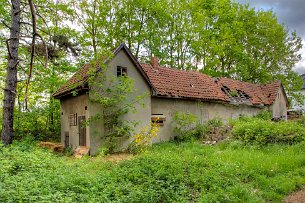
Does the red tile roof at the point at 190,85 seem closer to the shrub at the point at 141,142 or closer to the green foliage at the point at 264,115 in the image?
the green foliage at the point at 264,115

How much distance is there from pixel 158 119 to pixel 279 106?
1634cm

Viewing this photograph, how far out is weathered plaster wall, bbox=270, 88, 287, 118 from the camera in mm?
26383

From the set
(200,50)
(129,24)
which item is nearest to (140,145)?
(129,24)

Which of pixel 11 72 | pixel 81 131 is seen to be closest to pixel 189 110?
pixel 81 131

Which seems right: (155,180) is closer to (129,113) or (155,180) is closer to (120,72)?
(129,113)

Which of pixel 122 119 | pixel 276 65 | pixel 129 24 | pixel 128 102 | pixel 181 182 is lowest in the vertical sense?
pixel 181 182

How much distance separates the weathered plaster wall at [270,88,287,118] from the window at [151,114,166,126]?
1372cm

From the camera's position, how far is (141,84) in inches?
629

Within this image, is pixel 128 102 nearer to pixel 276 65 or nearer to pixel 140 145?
pixel 140 145

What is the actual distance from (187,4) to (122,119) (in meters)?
19.4

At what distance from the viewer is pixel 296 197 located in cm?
698

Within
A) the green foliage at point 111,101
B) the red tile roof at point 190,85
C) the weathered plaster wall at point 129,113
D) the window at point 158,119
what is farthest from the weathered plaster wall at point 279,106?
the green foliage at point 111,101

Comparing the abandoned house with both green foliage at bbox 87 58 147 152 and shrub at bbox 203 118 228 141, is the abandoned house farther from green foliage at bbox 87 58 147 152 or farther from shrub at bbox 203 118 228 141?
shrub at bbox 203 118 228 141

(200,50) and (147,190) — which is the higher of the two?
(200,50)
